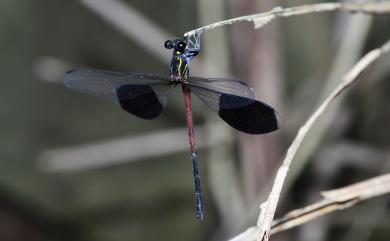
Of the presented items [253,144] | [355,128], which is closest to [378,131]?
[355,128]

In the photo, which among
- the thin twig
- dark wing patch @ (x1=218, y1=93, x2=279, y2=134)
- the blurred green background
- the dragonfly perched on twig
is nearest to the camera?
the thin twig

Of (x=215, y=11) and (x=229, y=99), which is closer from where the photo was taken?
(x=229, y=99)

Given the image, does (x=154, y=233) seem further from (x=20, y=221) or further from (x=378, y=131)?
(x=378, y=131)

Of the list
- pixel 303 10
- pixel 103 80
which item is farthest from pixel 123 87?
pixel 303 10

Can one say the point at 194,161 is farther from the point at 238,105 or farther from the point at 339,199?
the point at 339,199

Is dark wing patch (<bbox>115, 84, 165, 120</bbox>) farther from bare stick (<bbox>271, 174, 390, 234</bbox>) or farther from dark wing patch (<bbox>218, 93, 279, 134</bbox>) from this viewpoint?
bare stick (<bbox>271, 174, 390, 234</bbox>)

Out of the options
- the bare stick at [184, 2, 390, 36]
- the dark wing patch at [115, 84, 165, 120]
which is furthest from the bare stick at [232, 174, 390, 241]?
the dark wing patch at [115, 84, 165, 120]
